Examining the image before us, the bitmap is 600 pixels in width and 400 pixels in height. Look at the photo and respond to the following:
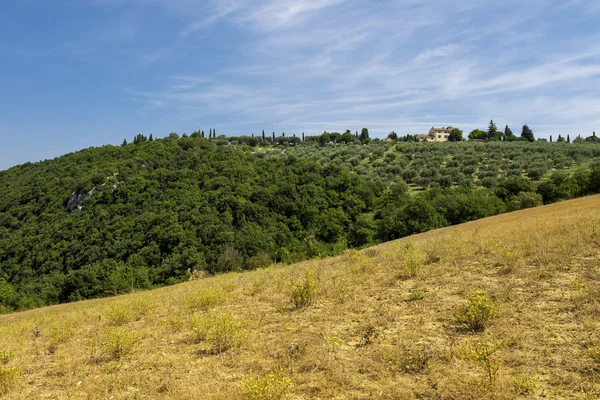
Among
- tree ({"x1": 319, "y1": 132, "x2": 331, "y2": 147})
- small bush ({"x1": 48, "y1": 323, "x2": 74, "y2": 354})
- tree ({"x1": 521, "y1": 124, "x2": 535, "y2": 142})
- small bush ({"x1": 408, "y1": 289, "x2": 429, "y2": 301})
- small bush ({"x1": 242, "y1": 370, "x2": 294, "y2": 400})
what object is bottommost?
small bush ({"x1": 48, "y1": 323, "x2": 74, "y2": 354})

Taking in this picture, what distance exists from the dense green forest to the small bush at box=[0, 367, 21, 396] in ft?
102

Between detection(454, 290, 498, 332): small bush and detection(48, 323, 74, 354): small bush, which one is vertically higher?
detection(454, 290, 498, 332): small bush

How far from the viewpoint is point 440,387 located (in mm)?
3934

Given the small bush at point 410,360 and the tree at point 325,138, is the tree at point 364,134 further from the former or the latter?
the small bush at point 410,360

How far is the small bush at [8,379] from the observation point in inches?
205

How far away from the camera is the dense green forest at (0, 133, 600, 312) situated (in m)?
44.8

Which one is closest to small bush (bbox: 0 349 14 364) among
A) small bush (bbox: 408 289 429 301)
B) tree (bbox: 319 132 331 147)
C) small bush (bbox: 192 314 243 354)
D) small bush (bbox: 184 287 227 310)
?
small bush (bbox: 184 287 227 310)

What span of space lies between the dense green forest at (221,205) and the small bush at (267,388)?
3217 cm

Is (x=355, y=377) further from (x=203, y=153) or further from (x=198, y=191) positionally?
(x=203, y=153)

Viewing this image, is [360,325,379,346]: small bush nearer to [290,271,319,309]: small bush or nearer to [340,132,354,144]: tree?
[290,271,319,309]: small bush

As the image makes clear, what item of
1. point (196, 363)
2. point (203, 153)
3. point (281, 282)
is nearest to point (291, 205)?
point (203, 153)

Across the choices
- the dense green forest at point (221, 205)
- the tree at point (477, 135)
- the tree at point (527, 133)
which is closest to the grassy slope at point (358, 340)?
the dense green forest at point (221, 205)

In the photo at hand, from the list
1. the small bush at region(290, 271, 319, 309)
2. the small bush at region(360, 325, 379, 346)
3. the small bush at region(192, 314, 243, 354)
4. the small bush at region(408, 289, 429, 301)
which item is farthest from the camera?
the small bush at region(290, 271, 319, 309)

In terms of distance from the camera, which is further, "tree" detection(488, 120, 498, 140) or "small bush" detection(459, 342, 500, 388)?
"tree" detection(488, 120, 498, 140)
